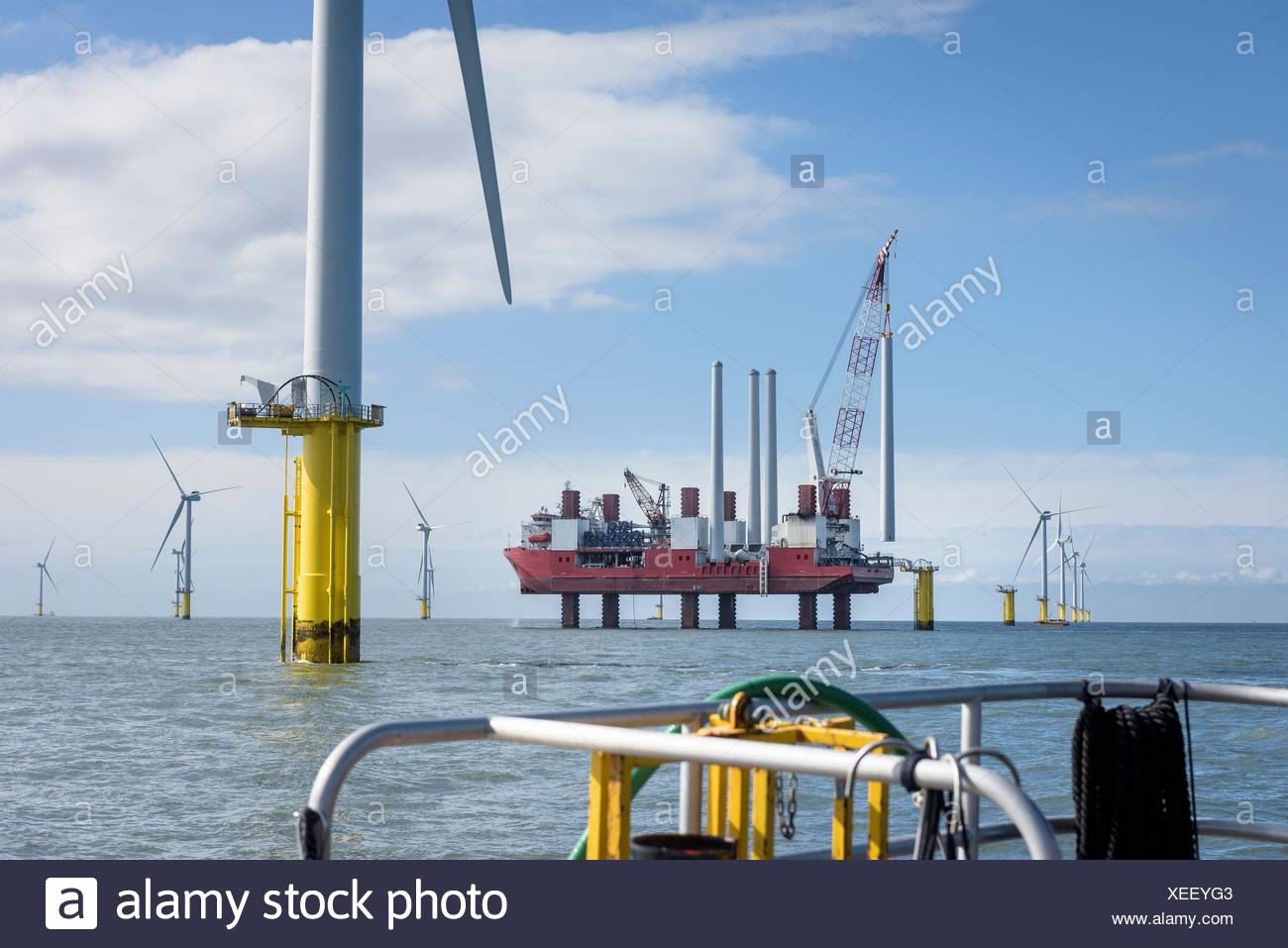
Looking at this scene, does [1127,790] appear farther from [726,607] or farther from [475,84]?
[726,607]

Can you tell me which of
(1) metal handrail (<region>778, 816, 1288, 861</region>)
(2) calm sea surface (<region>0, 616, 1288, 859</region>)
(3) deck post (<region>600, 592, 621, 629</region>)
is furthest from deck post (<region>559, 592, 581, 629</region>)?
(1) metal handrail (<region>778, 816, 1288, 861</region>)

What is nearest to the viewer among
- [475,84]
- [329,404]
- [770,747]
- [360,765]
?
[770,747]

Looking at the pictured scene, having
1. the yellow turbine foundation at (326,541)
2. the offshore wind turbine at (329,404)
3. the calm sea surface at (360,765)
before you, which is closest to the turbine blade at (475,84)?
the offshore wind turbine at (329,404)

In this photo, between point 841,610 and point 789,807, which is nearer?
point 789,807

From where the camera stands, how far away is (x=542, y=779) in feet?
79.3

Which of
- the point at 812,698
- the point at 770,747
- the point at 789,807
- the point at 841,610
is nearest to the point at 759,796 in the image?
the point at 812,698

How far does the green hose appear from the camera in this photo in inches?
187

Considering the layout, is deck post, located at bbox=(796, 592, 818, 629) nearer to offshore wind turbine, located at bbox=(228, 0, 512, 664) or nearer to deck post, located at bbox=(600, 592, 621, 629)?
deck post, located at bbox=(600, 592, 621, 629)

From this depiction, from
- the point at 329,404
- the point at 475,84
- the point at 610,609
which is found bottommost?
the point at 610,609

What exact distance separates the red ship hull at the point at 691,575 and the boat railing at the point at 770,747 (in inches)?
5117

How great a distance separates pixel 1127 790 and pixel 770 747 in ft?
7.08

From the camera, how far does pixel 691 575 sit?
137250 mm
